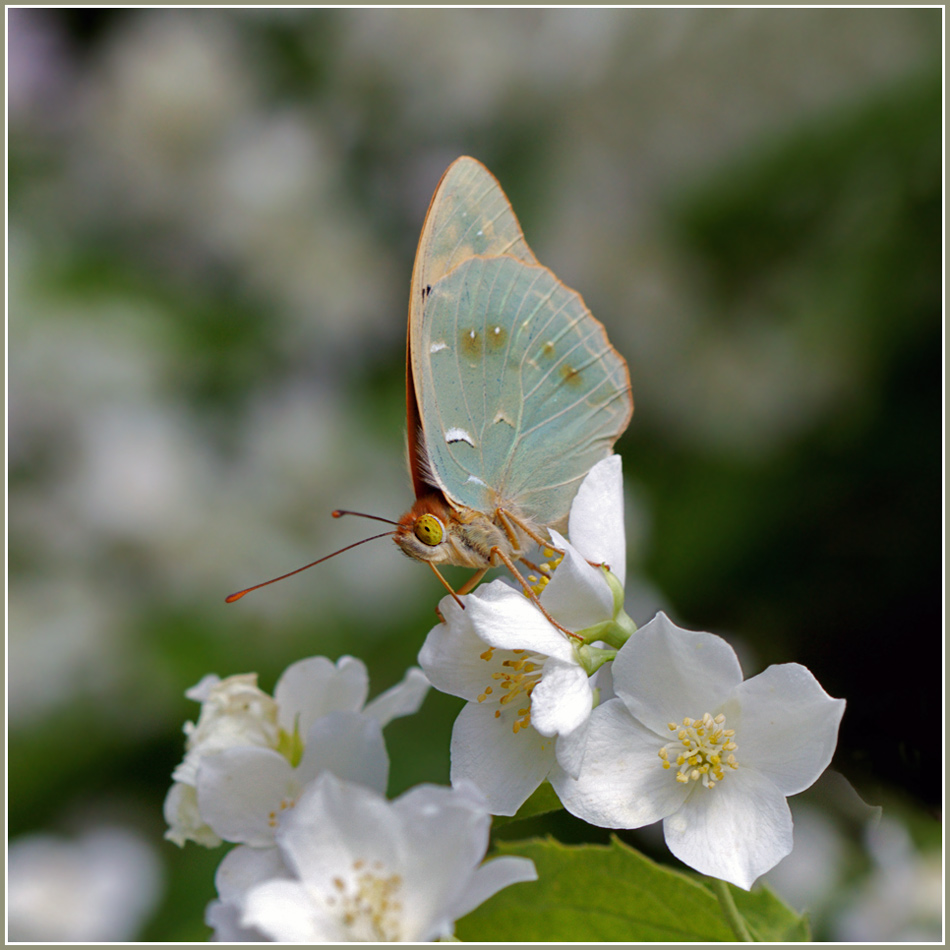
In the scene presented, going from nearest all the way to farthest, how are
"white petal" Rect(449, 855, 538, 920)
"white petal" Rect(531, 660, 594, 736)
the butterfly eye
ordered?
"white petal" Rect(449, 855, 538, 920) < "white petal" Rect(531, 660, 594, 736) < the butterfly eye

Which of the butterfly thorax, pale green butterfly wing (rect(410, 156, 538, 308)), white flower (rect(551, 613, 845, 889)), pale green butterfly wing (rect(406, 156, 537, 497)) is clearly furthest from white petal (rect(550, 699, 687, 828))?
pale green butterfly wing (rect(410, 156, 538, 308))

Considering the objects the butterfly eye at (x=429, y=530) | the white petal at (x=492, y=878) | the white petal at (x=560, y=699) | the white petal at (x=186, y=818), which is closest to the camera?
the white petal at (x=492, y=878)

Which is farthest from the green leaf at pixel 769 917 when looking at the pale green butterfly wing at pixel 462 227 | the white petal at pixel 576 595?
the pale green butterfly wing at pixel 462 227

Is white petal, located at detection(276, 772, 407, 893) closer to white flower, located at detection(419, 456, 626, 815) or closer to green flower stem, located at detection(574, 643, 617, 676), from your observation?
white flower, located at detection(419, 456, 626, 815)

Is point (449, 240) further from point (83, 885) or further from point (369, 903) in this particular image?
point (83, 885)

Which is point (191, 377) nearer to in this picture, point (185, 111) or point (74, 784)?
point (185, 111)

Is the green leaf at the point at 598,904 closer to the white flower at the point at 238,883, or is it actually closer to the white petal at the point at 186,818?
the white flower at the point at 238,883
